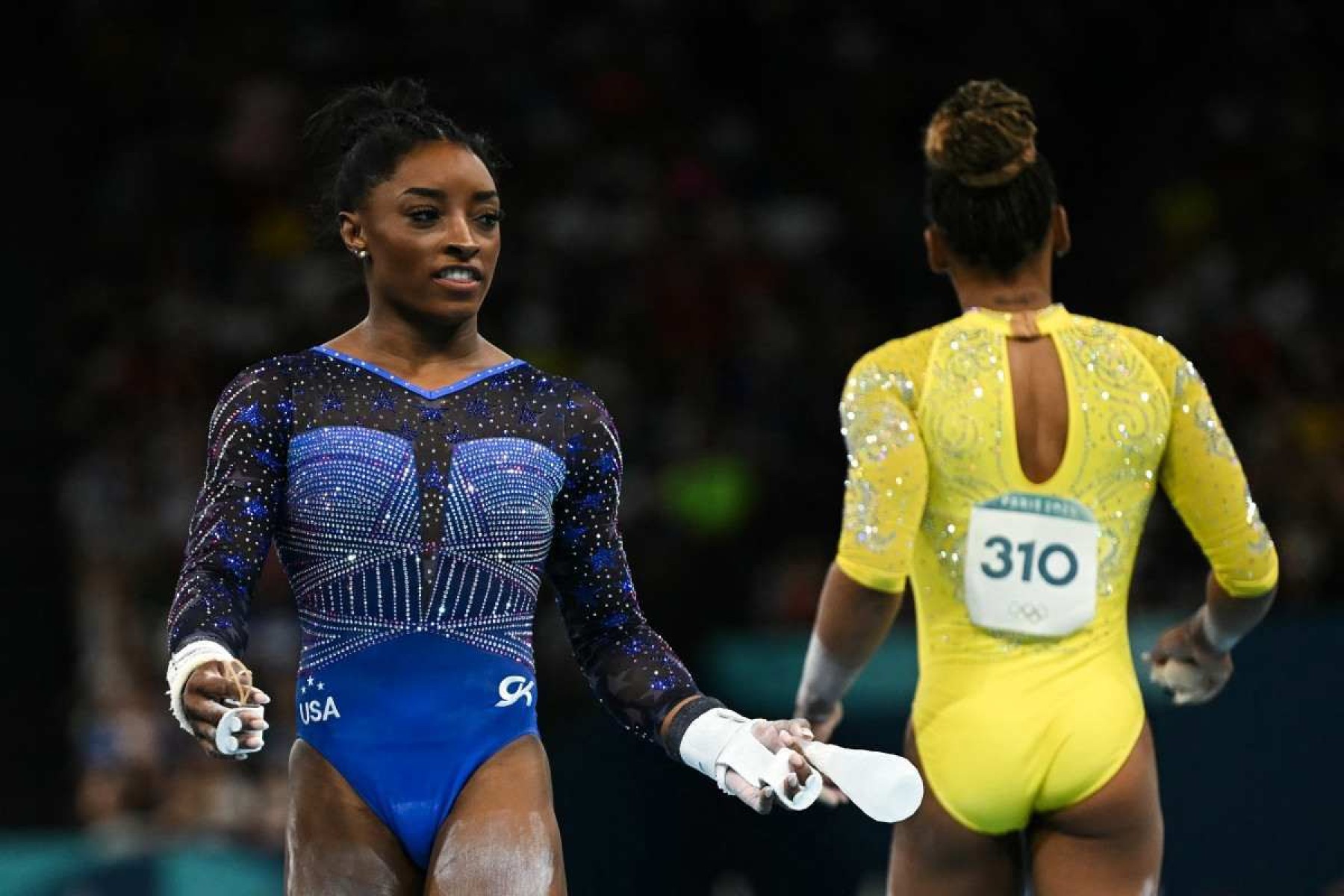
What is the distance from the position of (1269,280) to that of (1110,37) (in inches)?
77.8

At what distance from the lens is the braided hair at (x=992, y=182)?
3.68m

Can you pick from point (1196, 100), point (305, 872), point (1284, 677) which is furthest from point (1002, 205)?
point (1196, 100)

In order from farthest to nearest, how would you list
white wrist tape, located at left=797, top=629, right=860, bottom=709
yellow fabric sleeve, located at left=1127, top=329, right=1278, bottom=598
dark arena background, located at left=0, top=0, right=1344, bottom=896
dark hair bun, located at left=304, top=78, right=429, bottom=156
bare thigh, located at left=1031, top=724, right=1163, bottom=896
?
dark arena background, located at left=0, top=0, right=1344, bottom=896 → white wrist tape, located at left=797, top=629, right=860, bottom=709 → yellow fabric sleeve, located at left=1127, top=329, right=1278, bottom=598 → bare thigh, located at left=1031, top=724, right=1163, bottom=896 → dark hair bun, located at left=304, top=78, right=429, bottom=156

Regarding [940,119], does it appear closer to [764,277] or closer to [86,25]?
[764,277]

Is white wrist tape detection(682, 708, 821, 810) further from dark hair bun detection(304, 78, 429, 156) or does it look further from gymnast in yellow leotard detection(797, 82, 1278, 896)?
dark hair bun detection(304, 78, 429, 156)

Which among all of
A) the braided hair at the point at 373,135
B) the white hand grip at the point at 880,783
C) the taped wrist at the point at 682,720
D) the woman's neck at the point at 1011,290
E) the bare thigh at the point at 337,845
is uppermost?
the braided hair at the point at 373,135

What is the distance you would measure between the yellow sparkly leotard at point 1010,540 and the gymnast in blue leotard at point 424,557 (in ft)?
2.07

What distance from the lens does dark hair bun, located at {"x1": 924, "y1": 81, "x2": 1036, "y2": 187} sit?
3.68m

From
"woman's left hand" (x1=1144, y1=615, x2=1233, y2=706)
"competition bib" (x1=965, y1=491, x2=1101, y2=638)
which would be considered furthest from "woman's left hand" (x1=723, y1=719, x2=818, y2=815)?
"woman's left hand" (x1=1144, y1=615, x2=1233, y2=706)

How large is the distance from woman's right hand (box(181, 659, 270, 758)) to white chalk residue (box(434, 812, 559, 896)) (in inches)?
16.5

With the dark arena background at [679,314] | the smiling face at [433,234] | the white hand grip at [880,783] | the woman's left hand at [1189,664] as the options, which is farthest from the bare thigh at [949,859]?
the dark arena background at [679,314]

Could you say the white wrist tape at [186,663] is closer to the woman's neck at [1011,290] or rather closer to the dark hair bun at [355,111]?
the dark hair bun at [355,111]

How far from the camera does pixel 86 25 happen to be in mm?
10180

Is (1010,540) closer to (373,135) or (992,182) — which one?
(992,182)
